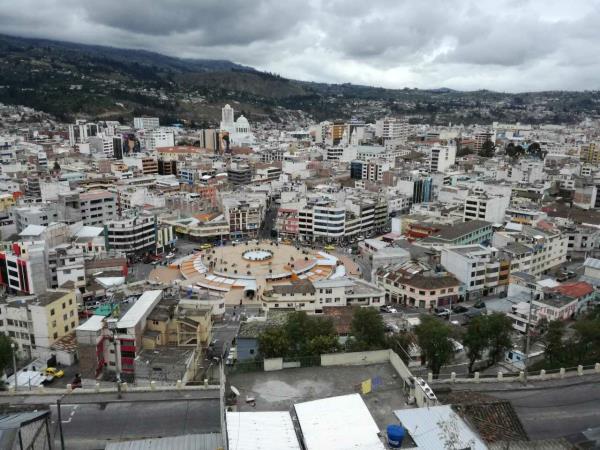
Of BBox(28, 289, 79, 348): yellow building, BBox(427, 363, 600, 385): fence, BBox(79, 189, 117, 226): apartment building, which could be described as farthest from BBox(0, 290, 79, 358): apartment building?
BBox(79, 189, 117, 226): apartment building

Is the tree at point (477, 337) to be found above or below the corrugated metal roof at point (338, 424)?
below

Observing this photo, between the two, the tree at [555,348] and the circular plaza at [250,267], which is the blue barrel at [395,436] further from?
the circular plaza at [250,267]

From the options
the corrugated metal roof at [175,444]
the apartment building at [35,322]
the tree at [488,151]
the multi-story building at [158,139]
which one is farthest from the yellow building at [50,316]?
the tree at [488,151]

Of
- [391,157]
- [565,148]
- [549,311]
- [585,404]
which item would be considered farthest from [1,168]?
[565,148]

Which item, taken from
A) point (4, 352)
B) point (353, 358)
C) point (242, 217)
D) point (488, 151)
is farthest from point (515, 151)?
point (4, 352)

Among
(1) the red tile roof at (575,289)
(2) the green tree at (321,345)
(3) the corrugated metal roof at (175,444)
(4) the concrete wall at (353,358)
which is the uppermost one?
(4) the concrete wall at (353,358)

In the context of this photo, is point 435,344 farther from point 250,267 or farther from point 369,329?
point 250,267

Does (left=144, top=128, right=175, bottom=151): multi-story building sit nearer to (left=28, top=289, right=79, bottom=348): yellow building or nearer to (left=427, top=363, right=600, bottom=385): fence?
(left=28, top=289, right=79, bottom=348): yellow building

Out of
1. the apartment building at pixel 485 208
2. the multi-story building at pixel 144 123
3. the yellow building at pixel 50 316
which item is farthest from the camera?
the multi-story building at pixel 144 123
